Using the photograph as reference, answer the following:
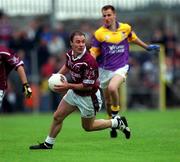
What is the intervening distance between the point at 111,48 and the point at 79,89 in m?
3.85

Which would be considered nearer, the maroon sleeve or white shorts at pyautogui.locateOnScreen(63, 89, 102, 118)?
the maroon sleeve

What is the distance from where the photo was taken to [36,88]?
95.5 ft

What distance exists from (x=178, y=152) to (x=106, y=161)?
5.52 ft

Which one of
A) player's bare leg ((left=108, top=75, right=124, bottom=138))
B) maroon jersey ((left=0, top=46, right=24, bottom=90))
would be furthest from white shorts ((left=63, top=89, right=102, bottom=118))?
player's bare leg ((left=108, top=75, right=124, bottom=138))

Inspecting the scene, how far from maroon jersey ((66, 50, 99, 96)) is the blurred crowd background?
14334 mm

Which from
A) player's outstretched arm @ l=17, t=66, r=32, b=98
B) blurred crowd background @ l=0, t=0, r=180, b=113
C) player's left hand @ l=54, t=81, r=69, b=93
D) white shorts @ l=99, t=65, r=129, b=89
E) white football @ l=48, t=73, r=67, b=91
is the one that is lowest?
blurred crowd background @ l=0, t=0, r=180, b=113

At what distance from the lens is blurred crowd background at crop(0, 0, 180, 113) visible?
2861 cm

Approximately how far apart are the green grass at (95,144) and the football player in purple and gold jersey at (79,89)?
442 mm

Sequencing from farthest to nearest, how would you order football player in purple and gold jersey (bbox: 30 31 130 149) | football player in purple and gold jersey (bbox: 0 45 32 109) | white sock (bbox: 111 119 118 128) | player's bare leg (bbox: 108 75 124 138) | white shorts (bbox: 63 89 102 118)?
1. player's bare leg (bbox: 108 75 124 138)
2. white sock (bbox: 111 119 118 128)
3. football player in purple and gold jersey (bbox: 0 45 32 109)
4. white shorts (bbox: 63 89 102 118)
5. football player in purple and gold jersey (bbox: 30 31 130 149)

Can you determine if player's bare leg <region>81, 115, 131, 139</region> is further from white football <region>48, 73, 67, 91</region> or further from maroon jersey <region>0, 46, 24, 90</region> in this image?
maroon jersey <region>0, 46, 24, 90</region>

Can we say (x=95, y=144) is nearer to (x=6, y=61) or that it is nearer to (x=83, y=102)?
(x=83, y=102)

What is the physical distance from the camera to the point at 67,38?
2909 cm

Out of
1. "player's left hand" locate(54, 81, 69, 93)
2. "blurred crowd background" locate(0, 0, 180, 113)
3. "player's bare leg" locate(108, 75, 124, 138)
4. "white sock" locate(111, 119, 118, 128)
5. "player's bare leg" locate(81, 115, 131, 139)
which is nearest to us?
"player's left hand" locate(54, 81, 69, 93)

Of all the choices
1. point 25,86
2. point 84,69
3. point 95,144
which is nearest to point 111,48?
point 95,144
